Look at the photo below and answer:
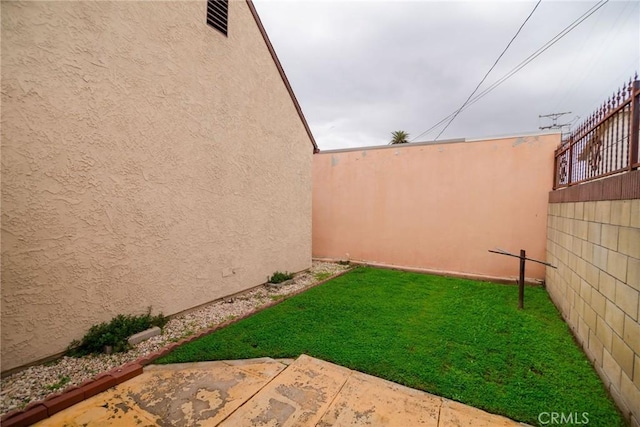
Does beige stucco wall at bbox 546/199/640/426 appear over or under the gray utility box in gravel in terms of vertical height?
over

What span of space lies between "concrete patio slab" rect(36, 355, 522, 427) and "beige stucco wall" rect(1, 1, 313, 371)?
1.34 metres

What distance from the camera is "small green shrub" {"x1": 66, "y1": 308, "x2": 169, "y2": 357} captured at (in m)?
3.16

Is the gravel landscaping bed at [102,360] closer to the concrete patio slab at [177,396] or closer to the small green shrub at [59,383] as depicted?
the small green shrub at [59,383]

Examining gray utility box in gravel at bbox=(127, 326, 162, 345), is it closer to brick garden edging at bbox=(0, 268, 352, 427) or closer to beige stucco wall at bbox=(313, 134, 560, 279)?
brick garden edging at bbox=(0, 268, 352, 427)

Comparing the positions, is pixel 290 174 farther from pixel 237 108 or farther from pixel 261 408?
pixel 261 408

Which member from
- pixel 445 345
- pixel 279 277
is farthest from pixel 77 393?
pixel 279 277

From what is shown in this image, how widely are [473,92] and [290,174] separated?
857 centimetres

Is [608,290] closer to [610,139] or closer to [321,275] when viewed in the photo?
[610,139]

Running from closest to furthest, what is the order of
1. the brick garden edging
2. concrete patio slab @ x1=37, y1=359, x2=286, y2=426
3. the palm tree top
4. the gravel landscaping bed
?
the brick garden edging, concrete patio slab @ x1=37, y1=359, x2=286, y2=426, the gravel landscaping bed, the palm tree top

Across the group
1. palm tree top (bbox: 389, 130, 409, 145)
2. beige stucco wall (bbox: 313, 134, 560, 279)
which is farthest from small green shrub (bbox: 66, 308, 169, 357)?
palm tree top (bbox: 389, 130, 409, 145)

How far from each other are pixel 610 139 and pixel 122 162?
6115 mm

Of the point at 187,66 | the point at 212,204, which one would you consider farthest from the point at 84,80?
the point at 212,204

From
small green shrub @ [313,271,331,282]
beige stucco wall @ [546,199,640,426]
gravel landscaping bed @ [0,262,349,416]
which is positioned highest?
beige stucco wall @ [546,199,640,426]

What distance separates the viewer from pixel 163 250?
13.4 feet
